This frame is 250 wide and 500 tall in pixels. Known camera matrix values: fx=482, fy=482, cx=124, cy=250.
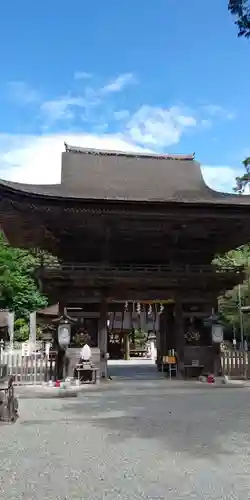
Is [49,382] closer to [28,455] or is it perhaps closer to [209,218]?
[209,218]

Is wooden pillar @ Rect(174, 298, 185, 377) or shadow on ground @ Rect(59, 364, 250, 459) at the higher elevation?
wooden pillar @ Rect(174, 298, 185, 377)

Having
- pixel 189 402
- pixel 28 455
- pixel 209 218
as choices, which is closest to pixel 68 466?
pixel 28 455

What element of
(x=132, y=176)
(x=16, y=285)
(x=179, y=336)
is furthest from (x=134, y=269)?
(x=16, y=285)

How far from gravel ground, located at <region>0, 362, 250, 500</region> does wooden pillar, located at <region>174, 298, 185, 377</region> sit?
14.3ft

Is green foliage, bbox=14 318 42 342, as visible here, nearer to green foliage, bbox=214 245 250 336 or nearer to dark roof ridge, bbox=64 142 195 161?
green foliage, bbox=214 245 250 336

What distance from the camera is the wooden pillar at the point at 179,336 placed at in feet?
51.8

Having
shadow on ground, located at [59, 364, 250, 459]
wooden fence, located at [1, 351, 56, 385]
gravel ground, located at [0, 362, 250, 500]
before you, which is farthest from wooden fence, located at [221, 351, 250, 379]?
wooden fence, located at [1, 351, 56, 385]

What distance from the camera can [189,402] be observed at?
36.1ft

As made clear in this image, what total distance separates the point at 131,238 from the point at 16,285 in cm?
2351

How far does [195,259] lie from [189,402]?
706cm

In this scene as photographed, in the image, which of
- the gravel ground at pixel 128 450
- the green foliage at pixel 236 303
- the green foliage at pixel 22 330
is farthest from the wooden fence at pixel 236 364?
the green foliage at pixel 22 330

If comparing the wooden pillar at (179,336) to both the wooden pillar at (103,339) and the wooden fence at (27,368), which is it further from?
the wooden fence at (27,368)

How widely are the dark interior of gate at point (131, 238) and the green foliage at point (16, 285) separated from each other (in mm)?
19182

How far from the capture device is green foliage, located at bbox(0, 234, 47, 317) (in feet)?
122
